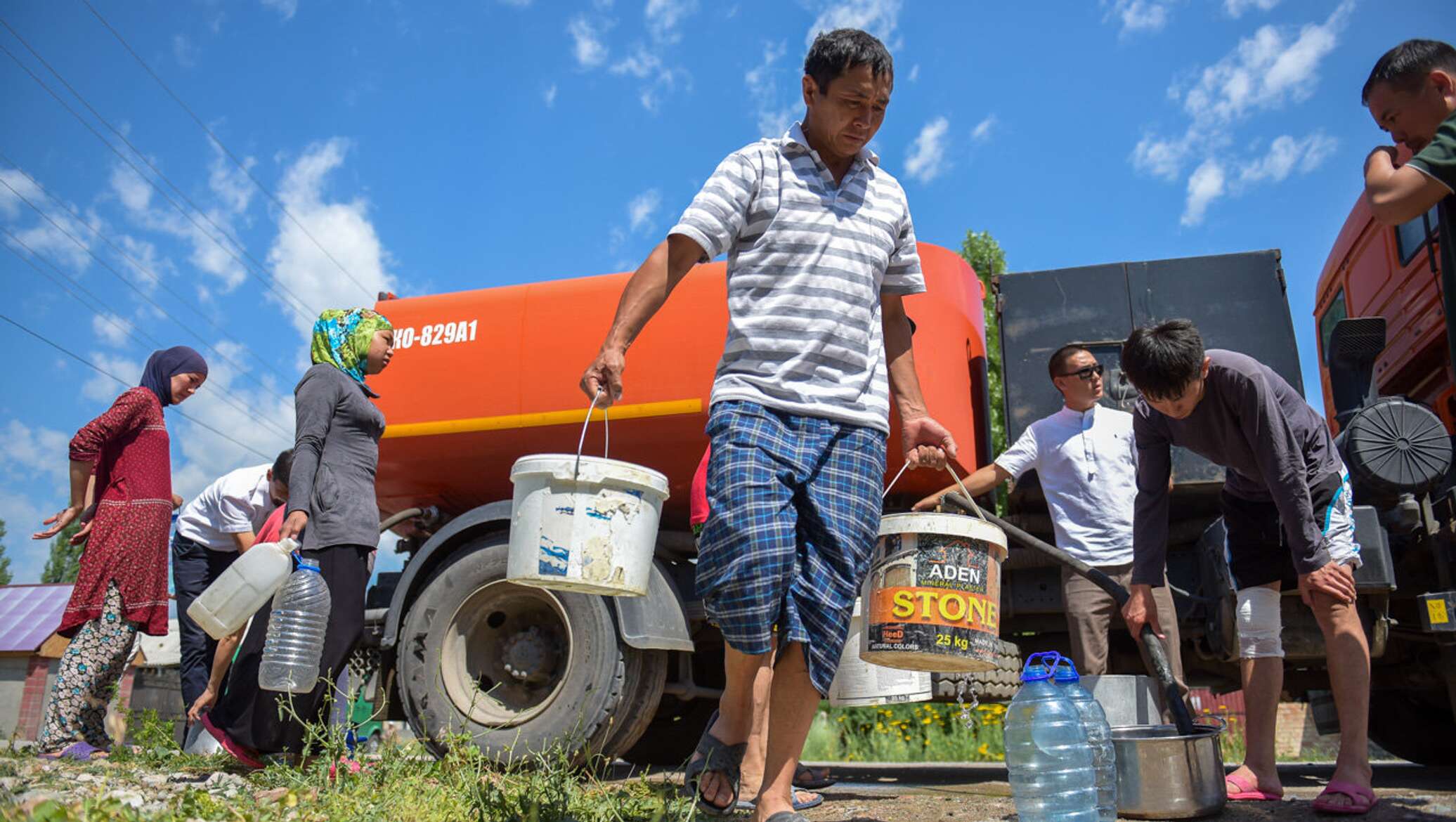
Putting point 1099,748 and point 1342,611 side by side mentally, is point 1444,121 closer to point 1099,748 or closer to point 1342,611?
point 1342,611

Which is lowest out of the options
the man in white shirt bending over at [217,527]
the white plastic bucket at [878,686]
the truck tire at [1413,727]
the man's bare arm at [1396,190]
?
the truck tire at [1413,727]

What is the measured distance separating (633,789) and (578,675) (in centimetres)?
112

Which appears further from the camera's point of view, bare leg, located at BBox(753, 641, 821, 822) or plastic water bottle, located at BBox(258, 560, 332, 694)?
plastic water bottle, located at BBox(258, 560, 332, 694)

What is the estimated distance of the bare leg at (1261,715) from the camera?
320cm

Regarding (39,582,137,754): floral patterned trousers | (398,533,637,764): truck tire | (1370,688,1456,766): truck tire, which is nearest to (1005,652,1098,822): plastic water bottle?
(398,533,637,764): truck tire

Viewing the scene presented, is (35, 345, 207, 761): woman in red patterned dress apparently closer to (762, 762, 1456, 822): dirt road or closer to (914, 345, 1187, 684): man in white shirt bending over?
(762, 762, 1456, 822): dirt road

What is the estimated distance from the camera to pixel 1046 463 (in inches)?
163

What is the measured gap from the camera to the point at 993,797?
3693 mm

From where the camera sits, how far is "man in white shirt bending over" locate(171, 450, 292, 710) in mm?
4918

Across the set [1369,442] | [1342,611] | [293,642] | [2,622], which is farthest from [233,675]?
[2,622]

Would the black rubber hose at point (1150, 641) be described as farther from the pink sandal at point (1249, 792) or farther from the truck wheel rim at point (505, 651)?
the truck wheel rim at point (505, 651)

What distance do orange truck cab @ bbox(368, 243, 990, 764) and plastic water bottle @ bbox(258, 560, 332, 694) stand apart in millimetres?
771

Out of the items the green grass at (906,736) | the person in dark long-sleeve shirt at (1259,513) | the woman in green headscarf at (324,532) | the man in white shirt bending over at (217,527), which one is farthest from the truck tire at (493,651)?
the green grass at (906,736)

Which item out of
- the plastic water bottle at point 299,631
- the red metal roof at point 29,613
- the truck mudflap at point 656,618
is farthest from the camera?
the red metal roof at point 29,613
